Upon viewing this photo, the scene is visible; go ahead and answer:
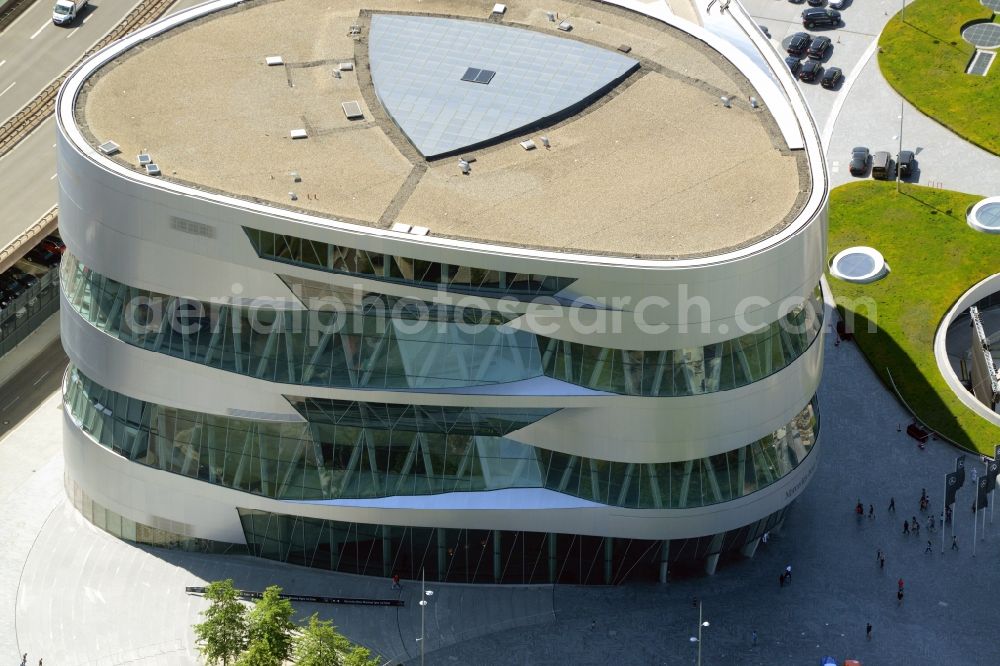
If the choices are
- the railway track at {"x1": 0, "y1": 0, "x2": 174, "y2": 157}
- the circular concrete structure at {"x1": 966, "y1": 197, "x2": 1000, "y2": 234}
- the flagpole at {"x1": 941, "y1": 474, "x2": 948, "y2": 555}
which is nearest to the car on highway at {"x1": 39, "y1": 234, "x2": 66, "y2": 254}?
the railway track at {"x1": 0, "y1": 0, "x2": 174, "y2": 157}

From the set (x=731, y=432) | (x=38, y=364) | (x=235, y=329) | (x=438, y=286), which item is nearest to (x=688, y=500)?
(x=731, y=432)

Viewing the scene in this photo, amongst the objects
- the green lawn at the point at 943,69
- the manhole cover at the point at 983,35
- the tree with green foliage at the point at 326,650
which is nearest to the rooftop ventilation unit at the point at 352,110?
the tree with green foliage at the point at 326,650

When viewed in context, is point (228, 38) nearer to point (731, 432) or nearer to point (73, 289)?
point (73, 289)

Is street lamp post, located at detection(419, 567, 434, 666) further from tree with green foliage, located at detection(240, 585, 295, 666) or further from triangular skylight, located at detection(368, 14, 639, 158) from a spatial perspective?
triangular skylight, located at detection(368, 14, 639, 158)

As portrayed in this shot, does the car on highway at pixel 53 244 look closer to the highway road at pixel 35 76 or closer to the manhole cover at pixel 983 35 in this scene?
the highway road at pixel 35 76

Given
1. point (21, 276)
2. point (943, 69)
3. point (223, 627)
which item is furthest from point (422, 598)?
point (943, 69)
